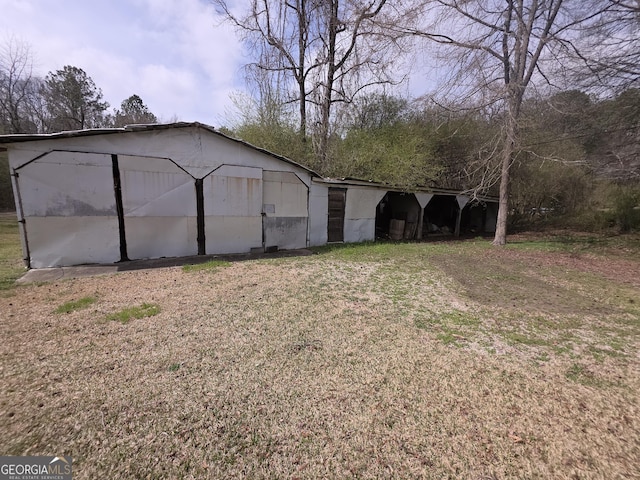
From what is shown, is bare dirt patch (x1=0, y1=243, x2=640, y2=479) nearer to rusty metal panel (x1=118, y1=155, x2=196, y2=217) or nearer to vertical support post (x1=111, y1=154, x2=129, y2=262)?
vertical support post (x1=111, y1=154, x2=129, y2=262)

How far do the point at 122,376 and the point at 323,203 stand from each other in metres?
7.90

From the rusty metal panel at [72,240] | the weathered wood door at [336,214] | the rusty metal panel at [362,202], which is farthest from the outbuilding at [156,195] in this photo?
the rusty metal panel at [362,202]

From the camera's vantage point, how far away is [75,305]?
4047 millimetres

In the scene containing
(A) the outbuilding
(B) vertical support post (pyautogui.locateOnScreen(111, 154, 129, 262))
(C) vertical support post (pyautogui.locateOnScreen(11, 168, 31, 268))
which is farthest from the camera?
(B) vertical support post (pyautogui.locateOnScreen(111, 154, 129, 262))

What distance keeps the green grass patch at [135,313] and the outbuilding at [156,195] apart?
349cm

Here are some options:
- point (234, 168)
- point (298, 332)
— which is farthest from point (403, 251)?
point (298, 332)

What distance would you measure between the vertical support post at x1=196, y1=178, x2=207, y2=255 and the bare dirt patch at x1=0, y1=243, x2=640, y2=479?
9.64ft

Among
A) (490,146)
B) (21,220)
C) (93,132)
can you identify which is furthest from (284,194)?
(490,146)

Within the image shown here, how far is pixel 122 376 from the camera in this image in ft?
8.32

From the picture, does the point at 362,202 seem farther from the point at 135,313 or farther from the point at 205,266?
the point at 135,313

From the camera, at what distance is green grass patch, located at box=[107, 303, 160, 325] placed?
370 cm

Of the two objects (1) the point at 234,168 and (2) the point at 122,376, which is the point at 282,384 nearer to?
(2) the point at 122,376

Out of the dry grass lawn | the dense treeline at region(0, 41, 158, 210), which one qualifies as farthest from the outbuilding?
the dense treeline at region(0, 41, 158, 210)

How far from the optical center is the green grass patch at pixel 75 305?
154 inches
